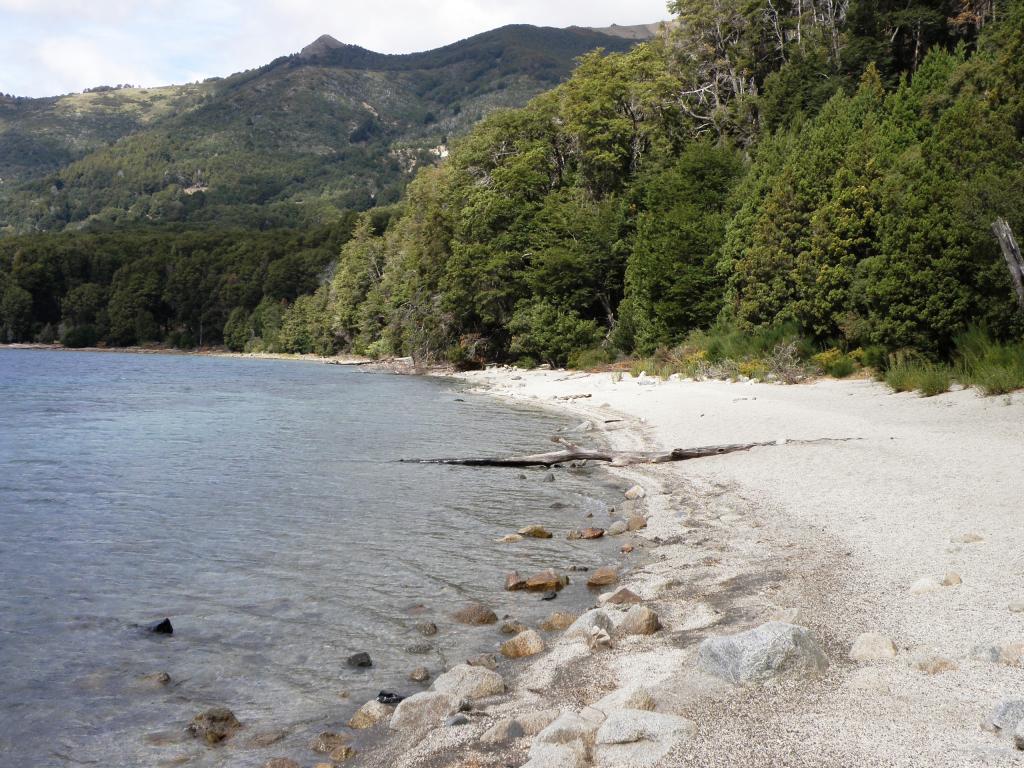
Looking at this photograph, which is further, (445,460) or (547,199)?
(547,199)

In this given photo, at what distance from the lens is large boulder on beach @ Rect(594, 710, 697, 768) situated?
12.5ft

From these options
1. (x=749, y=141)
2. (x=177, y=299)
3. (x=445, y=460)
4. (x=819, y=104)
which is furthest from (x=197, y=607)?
(x=177, y=299)

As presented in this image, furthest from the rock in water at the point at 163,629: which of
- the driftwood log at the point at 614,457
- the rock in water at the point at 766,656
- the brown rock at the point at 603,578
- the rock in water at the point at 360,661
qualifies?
the driftwood log at the point at 614,457

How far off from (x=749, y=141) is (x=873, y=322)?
24.7 m

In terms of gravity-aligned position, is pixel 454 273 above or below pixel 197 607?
above

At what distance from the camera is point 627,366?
38.8 meters

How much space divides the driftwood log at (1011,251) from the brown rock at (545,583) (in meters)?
14.1

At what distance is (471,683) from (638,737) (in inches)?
63.5

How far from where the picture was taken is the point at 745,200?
33000 millimetres

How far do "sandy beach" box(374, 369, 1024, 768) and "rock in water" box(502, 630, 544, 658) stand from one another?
15 centimetres

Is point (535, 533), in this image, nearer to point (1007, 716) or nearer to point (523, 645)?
point (523, 645)

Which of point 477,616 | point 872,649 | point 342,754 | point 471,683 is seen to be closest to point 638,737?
point 471,683

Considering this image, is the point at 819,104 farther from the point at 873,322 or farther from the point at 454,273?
the point at 454,273

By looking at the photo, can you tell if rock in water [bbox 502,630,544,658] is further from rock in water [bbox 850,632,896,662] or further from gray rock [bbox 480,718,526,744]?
rock in water [bbox 850,632,896,662]
